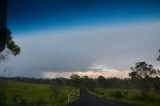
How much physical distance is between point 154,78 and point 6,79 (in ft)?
134

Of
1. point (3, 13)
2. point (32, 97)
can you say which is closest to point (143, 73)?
point (32, 97)

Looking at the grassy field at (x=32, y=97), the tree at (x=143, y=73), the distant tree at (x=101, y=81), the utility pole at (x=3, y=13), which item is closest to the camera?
the utility pole at (x=3, y=13)

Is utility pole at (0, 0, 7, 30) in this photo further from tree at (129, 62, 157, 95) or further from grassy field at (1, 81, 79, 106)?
tree at (129, 62, 157, 95)

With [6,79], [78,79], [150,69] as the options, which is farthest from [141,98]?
[78,79]

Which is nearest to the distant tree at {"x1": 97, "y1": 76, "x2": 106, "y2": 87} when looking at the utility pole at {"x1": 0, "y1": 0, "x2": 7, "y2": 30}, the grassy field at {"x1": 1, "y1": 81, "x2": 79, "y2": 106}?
the grassy field at {"x1": 1, "y1": 81, "x2": 79, "y2": 106}

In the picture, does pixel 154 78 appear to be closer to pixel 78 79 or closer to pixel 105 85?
pixel 78 79

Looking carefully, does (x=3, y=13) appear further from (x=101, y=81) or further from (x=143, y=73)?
(x=101, y=81)

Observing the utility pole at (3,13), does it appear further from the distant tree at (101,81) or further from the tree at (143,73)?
the distant tree at (101,81)

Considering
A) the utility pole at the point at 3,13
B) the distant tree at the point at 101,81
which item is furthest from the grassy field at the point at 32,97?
the distant tree at the point at 101,81

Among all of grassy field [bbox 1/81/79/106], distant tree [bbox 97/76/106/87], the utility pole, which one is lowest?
grassy field [bbox 1/81/79/106]

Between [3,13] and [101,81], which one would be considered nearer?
[3,13]

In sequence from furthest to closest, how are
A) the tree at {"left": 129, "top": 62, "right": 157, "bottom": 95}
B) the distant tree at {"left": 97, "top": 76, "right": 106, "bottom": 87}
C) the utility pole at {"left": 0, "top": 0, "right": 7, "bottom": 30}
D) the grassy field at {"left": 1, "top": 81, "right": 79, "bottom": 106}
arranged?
the distant tree at {"left": 97, "top": 76, "right": 106, "bottom": 87} → the tree at {"left": 129, "top": 62, "right": 157, "bottom": 95} → the grassy field at {"left": 1, "top": 81, "right": 79, "bottom": 106} → the utility pole at {"left": 0, "top": 0, "right": 7, "bottom": 30}

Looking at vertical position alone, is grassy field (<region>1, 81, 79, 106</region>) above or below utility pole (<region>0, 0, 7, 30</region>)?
below

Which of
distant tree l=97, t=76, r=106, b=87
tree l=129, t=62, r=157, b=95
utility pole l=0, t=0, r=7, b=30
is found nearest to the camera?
utility pole l=0, t=0, r=7, b=30
